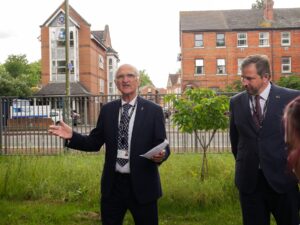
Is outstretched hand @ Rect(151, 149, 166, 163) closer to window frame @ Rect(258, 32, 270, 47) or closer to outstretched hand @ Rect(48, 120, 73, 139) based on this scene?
outstretched hand @ Rect(48, 120, 73, 139)

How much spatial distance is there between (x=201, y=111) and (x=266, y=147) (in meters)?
3.47

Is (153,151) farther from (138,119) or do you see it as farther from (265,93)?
(265,93)

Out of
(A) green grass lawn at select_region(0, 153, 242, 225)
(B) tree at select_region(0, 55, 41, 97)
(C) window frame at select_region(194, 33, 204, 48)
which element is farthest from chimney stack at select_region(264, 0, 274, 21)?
(A) green grass lawn at select_region(0, 153, 242, 225)

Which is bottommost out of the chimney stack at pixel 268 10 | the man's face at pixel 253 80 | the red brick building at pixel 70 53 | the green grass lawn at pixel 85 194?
the green grass lawn at pixel 85 194

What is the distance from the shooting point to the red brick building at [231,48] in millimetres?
46906

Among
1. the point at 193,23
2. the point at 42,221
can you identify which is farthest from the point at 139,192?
the point at 193,23

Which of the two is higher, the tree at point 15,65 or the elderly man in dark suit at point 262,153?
the tree at point 15,65

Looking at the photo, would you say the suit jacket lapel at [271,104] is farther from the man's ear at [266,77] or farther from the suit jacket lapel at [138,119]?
the suit jacket lapel at [138,119]

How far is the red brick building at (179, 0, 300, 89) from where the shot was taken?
46906mm

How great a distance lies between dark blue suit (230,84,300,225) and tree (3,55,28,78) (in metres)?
84.9

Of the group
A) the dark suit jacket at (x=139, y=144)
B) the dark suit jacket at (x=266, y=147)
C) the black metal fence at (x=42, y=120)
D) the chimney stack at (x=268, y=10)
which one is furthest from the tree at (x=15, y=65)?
the dark suit jacket at (x=266, y=147)

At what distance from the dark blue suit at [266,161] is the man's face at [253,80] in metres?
0.11

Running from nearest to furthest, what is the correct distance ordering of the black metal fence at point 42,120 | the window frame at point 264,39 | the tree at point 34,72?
the black metal fence at point 42,120 → the window frame at point 264,39 → the tree at point 34,72

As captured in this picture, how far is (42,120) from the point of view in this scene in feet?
36.2
